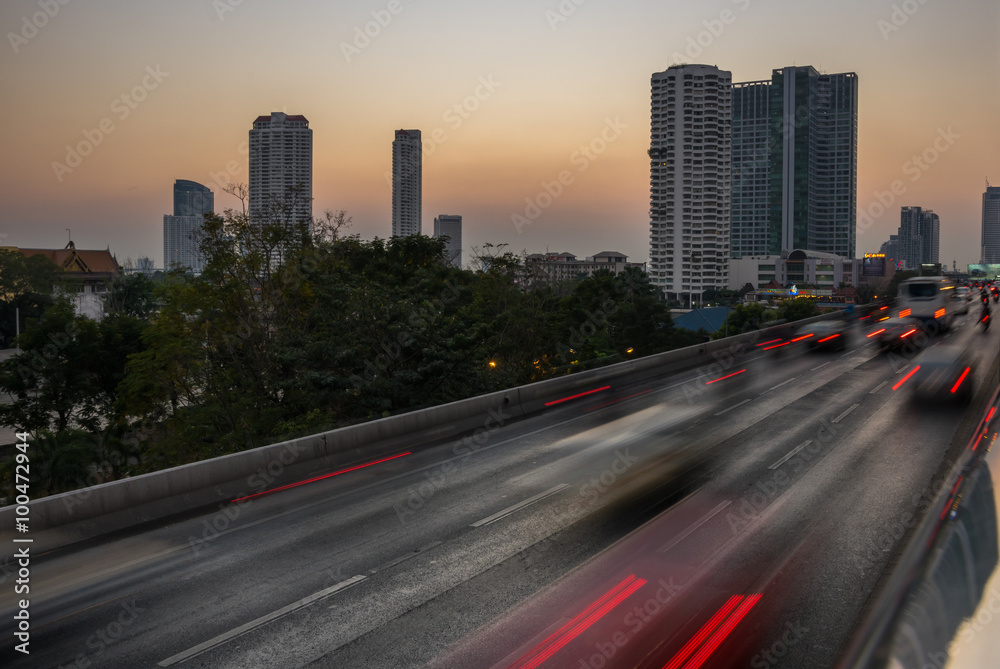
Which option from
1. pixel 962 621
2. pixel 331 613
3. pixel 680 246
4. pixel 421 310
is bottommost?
pixel 331 613

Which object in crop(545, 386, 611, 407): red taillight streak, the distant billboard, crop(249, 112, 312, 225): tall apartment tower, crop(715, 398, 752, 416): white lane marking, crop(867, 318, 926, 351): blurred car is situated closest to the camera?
crop(715, 398, 752, 416): white lane marking

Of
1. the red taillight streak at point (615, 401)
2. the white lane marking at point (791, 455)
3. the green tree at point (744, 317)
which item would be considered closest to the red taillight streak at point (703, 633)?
the white lane marking at point (791, 455)

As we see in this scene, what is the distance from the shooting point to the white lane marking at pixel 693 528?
10.3 m

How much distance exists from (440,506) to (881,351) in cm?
2894

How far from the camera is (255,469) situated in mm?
14148

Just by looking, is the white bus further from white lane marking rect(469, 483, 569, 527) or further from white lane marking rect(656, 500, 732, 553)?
white lane marking rect(469, 483, 569, 527)

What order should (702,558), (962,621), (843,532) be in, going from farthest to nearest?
1. (843,532)
2. (702,558)
3. (962,621)

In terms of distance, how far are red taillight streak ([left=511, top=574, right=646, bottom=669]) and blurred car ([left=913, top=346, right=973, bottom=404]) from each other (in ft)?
55.8

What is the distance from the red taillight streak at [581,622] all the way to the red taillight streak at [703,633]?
107cm

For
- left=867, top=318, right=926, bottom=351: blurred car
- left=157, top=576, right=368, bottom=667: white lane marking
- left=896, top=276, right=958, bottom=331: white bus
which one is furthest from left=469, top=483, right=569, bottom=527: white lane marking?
left=896, top=276, right=958, bottom=331: white bus

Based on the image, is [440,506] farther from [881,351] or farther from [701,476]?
[881,351]

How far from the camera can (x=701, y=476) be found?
14039mm

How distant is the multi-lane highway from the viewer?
758 cm

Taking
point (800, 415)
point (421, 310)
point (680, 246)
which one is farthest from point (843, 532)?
point (680, 246)
